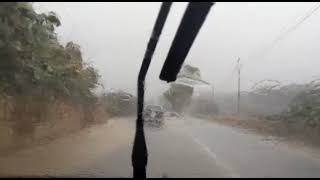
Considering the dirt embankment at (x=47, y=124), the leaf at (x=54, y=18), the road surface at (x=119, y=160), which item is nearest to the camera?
the leaf at (x=54, y=18)

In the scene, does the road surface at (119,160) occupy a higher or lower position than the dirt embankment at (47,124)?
lower

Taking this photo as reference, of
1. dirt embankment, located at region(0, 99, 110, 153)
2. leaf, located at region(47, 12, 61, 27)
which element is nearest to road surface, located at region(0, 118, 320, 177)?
dirt embankment, located at region(0, 99, 110, 153)

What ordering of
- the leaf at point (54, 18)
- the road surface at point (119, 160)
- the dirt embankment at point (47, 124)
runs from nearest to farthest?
the leaf at point (54, 18), the road surface at point (119, 160), the dirt embankment at point (47, 124)

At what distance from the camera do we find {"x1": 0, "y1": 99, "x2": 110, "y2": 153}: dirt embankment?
10.6 meters

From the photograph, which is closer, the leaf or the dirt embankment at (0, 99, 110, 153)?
the leaf

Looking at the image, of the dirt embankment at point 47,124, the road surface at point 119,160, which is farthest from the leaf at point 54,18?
the road surface at point 119,160

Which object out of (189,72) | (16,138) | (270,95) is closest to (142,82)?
(189,72)

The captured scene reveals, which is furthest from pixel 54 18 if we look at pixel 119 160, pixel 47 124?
pixel 47 124

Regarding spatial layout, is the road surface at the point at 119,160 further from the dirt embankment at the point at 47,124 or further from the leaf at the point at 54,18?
the leaf at the point at 54,18

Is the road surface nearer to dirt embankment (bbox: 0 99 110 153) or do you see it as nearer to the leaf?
dirt embankment (bbox: 0 99 110 153)

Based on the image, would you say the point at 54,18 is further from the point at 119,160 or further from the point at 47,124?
the point at 47,124

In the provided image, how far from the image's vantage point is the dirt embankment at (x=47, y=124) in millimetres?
10586

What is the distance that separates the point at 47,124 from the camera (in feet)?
44.2

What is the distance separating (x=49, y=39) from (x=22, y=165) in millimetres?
4349
